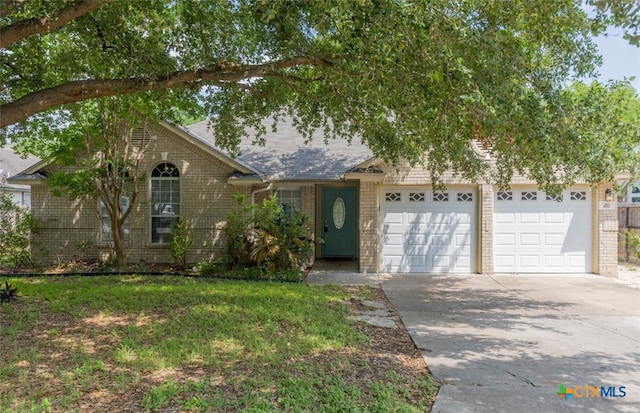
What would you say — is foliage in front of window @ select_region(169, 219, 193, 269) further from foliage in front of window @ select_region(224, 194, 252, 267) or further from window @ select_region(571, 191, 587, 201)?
window @ select_region(571, 191, 587, 201)

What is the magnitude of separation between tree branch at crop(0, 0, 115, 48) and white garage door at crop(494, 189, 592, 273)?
33.9ft

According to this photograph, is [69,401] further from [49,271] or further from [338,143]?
[338,143]

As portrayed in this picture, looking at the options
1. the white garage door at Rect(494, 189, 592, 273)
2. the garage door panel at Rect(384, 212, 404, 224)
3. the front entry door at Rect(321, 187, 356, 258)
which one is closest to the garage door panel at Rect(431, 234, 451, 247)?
the garage door panel at Rect(384, 212, 404, 224)

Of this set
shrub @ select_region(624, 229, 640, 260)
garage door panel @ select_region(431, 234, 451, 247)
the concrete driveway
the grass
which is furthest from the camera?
shrub @ select_region(624, 229, 640, 260)

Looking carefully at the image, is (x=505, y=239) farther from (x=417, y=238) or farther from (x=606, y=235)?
(x=606, y=235)

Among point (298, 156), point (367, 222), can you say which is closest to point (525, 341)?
point (367, 222)

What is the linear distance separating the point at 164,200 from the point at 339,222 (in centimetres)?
Result: 563

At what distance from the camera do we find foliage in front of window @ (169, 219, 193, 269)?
11.6 m

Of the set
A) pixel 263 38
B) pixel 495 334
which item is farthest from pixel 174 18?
pixel 495 334

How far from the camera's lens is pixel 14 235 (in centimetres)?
1198

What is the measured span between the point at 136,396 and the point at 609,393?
463 cm

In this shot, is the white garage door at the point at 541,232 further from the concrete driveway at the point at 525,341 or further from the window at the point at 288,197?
the window at the point at 288,197

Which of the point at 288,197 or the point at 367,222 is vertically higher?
the point at 288,197

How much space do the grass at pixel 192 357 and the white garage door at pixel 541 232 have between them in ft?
20.2
